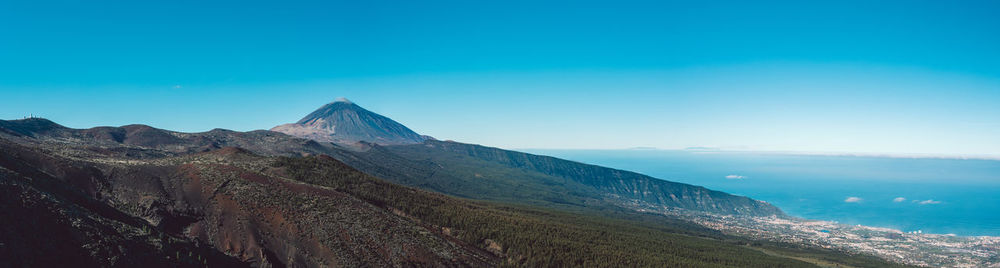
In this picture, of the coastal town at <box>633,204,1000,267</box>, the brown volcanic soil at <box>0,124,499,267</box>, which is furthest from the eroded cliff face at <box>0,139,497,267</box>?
the coastal town at <box>633,204,1000,267</box>

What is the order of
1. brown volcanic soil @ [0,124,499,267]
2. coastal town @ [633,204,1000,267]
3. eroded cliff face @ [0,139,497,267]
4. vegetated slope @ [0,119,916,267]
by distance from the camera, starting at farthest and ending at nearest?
1. coastal town @ [633,204,1000,267]
2. vegetated slope @ [0,119,916,267]
3. eroded cliff face @ [0,139,497,267]
4. brown volcanic soil @ [0,124,499,267]

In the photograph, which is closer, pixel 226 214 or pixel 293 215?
pixel 293 215

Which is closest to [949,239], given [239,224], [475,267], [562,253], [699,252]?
[699,252]

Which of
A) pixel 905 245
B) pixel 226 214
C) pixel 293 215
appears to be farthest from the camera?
pixel 905 245

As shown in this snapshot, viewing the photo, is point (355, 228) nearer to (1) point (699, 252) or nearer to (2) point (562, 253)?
(2) point (562, 253)

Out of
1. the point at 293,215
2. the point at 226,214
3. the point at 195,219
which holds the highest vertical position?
the point at 293,215

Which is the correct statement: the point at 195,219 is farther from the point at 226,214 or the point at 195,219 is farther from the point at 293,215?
the point at 293,215

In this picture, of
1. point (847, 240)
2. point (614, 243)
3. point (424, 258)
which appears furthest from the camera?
point (847, 240)

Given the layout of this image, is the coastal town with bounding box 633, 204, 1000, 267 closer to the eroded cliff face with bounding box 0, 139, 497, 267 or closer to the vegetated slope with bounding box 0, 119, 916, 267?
the vegetated slope with bounding box 0, 119, 916, 267

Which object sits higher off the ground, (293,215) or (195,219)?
(293,215)

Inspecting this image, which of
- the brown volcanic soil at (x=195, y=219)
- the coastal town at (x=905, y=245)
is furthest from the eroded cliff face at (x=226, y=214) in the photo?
the coastal town at (x=905, y=245)

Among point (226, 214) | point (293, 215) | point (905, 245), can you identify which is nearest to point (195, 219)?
point (226, 214)
